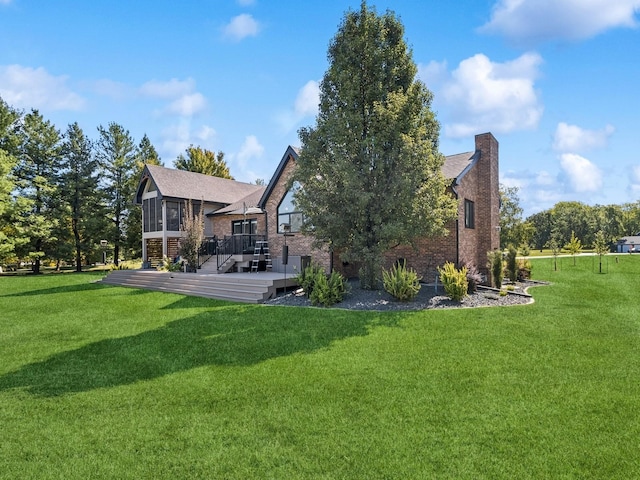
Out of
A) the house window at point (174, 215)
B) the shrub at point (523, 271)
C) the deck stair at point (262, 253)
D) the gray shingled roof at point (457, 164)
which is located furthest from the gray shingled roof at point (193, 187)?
the shrub at point (523, 271)

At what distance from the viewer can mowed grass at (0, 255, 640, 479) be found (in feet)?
11.0

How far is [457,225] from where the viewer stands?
48.9 feet

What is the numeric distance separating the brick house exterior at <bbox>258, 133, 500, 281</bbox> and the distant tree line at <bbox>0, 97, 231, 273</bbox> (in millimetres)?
19707

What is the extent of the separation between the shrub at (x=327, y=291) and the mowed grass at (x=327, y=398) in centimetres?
193

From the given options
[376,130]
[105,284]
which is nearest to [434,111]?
[376,130]

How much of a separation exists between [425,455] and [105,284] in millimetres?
20452

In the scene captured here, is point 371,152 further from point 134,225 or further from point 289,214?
point 134,225

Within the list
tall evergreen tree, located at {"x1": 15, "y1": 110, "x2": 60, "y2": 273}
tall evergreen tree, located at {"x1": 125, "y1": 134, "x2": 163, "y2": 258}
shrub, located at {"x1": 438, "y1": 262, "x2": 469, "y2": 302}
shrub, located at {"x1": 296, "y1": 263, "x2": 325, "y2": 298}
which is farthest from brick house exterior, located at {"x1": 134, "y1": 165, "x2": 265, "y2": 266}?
shrub, located at {"x1": 438, "y1": 262, "x2": 469, "y2": 302}

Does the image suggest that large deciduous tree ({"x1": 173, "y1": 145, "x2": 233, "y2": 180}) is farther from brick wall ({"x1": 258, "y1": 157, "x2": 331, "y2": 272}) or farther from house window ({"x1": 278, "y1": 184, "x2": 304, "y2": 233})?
house window ({"x1": 278, "y1": 184, "x2": 304, "y2": 233})

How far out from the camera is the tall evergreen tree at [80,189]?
30.0 metres

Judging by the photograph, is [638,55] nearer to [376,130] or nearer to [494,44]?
[494,44]

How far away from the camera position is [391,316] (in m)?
9.70

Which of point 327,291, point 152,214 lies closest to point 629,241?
point 327,291

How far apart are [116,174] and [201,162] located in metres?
12.3
